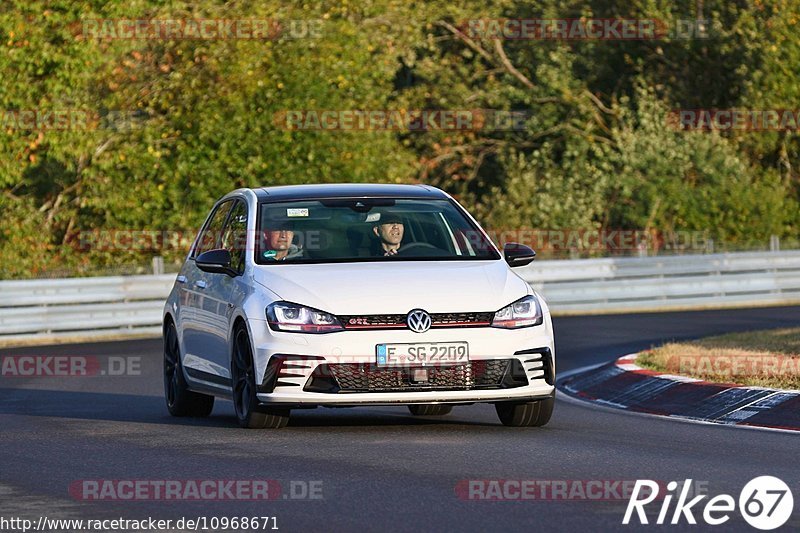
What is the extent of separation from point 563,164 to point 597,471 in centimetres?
3348

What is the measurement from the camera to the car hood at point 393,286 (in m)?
11.6

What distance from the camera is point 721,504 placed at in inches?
342

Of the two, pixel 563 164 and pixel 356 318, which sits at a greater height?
pixel 356 318

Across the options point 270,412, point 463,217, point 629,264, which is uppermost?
point 463,217

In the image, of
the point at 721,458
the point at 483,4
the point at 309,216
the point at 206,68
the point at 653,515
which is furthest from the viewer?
the point at 483,4

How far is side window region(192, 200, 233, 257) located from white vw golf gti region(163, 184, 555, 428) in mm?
843

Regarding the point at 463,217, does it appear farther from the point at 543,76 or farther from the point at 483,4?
the point at 483,4

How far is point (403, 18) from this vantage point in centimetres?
4200

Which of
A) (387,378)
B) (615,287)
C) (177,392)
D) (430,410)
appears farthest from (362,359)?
(615,287)

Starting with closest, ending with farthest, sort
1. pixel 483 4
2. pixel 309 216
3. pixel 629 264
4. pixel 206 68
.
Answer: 1. pixel 309 216
2. pixel 629 264
3. pixel 206 68
4. pixel 483 4

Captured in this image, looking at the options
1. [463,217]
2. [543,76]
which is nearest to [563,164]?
[543,76]

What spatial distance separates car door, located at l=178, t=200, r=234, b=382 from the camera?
13062 mm

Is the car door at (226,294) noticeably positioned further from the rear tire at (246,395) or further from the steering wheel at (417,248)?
the steering wheel at (417,248)

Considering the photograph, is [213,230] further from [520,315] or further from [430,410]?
[520,315]
